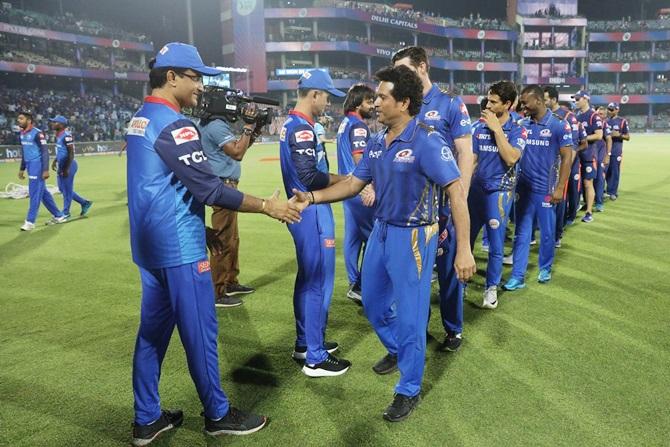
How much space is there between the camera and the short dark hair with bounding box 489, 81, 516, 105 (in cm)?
496

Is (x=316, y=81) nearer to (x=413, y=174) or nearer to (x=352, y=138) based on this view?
(x=413, y=174)

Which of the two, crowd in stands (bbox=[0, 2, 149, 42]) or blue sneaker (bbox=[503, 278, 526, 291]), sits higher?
crowd in stands (bbox=[0, 2, 149, 42])

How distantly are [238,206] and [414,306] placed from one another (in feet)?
4.30

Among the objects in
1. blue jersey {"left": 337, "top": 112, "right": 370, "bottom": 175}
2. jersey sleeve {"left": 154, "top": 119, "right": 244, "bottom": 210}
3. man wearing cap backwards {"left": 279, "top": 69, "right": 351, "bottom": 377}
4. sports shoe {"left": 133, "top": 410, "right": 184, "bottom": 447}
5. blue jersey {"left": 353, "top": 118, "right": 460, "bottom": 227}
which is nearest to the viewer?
jersey sleeve {"left": 154, "top": 119, "right": 244, "bottom": 210}

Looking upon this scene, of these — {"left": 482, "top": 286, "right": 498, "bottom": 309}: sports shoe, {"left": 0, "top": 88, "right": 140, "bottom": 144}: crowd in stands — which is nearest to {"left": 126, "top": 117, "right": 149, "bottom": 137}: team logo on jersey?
{"left": 482, "top": 286, "right": 498, "bottom": 309}: sports shoe

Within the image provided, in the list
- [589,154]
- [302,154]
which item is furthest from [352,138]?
[589,154]

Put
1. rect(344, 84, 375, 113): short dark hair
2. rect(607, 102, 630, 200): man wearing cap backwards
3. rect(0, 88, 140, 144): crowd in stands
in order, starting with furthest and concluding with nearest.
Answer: rect(0, 88, 140, 144): crowd in stands
rect(607, 102, 630, 200): man wearing cap backwards
rect(344, 84, 375, 113): short dark hair

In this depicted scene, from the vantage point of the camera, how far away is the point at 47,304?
226 inches

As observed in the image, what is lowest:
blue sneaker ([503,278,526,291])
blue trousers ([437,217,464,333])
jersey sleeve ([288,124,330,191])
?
blue sneaker ([503,278,526,291])

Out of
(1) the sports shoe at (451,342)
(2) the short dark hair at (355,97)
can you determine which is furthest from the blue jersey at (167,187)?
(2) the short dark hair at (355,97)

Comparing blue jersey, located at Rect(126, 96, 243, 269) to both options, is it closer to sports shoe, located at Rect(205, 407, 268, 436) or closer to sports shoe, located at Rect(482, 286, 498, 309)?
sports shoe, located at Rect(205, 407, 268, 436)

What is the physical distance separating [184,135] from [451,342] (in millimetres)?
2921

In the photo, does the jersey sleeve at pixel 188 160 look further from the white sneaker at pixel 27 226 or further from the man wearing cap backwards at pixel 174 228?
the white sneaker at pixel 27 226

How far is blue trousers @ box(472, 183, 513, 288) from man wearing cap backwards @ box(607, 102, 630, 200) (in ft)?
29.6
